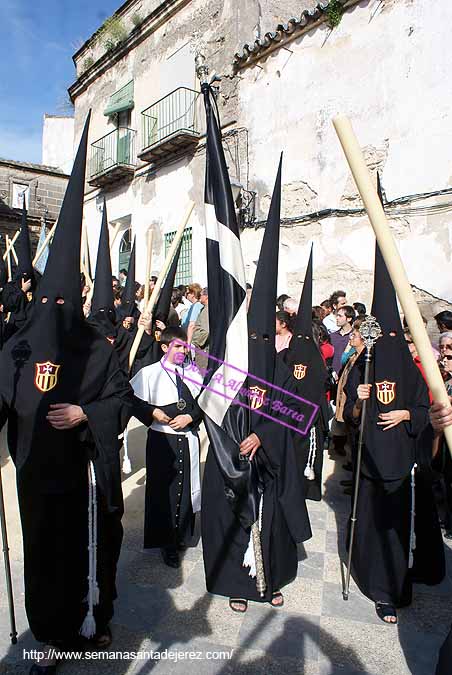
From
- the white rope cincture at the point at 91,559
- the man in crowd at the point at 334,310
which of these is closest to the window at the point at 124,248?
the man in crowd at the point at 334,310

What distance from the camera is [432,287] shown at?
8352mm

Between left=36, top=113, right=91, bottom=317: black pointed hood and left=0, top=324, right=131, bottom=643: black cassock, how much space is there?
0.47ft

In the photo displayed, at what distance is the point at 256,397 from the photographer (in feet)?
11.1

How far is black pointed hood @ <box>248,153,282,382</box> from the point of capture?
336cm

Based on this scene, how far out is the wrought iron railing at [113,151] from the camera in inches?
618

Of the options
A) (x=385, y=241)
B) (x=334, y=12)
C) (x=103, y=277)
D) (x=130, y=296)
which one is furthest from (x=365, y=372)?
(x=334, y=12)

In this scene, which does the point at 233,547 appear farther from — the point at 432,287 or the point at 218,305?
the point at 432,287

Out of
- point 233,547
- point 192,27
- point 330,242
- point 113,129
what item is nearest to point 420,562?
point 233,547

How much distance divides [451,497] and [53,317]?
2829mm

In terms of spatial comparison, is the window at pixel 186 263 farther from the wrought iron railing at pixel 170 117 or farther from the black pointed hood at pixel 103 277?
the black pointed hood at pixel 103 277

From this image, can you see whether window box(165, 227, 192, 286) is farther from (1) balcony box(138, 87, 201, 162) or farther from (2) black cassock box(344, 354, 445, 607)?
(2) black cassock box(344, 354, 445, 607)

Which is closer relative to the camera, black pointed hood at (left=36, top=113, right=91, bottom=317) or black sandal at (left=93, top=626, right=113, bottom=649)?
black pointed hood at (left=36, top=113, right=91, bottom=317)

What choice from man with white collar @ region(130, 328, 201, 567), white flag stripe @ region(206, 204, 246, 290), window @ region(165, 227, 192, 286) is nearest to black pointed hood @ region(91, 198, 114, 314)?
man with white collar @ region(130, 328, 201, 567)

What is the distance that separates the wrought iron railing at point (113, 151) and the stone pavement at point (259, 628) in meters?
14.0
